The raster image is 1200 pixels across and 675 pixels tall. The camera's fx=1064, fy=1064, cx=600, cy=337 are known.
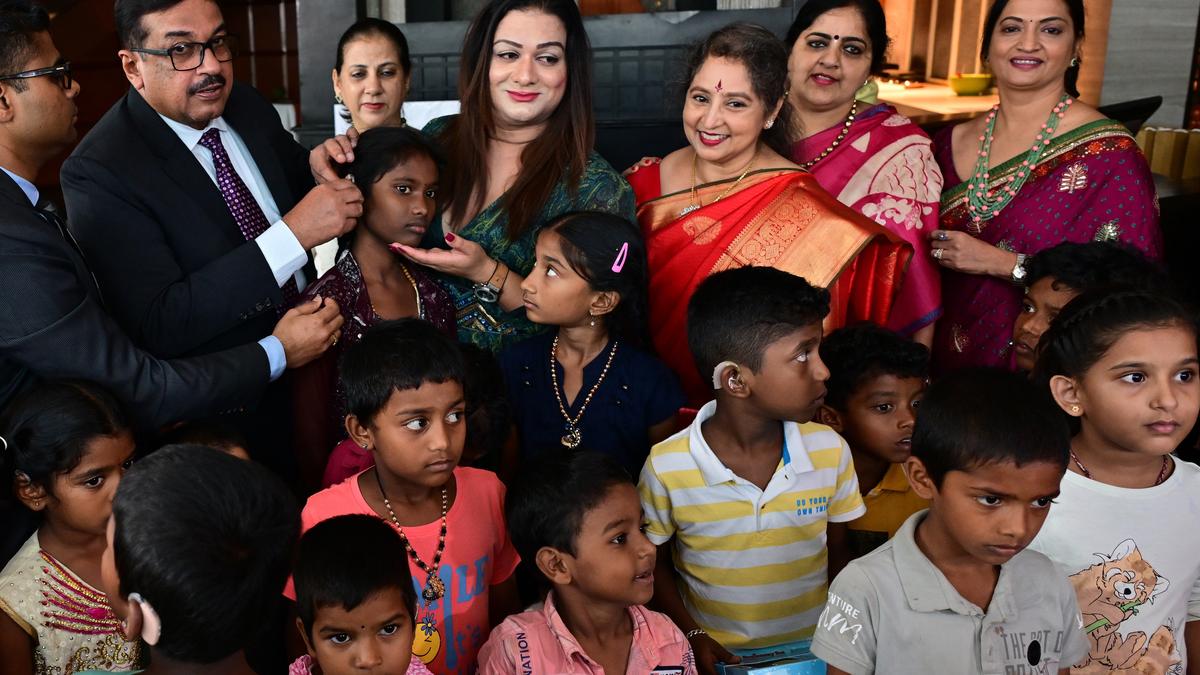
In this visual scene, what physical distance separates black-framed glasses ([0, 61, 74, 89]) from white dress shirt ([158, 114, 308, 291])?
0.23m

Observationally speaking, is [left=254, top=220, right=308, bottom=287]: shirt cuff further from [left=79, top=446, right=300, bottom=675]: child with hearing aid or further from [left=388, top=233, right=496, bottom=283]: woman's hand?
[left=79, top=446, right=300, bottom=675]: child with hearing aid

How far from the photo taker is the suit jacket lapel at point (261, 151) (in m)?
2.60

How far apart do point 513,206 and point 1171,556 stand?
1.59 meters

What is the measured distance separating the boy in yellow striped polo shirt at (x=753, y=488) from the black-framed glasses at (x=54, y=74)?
1.41 m

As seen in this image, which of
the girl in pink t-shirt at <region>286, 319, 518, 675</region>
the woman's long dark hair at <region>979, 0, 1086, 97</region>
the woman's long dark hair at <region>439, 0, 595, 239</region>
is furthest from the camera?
the woman's long dark hair at <region>979, 0, 1086, 97</region>

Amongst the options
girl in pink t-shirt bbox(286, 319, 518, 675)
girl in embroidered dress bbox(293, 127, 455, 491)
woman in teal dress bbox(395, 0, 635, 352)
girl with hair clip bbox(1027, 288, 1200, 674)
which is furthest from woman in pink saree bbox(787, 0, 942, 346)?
girl in pink t-shirt bbox(286, 319, 518, 675)

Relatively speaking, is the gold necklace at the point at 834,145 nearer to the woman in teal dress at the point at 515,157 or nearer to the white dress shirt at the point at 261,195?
the woman in teal dress at the point at 515,157

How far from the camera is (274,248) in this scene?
92.0 inches

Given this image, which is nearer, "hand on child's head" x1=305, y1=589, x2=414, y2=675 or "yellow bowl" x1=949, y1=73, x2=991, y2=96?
"hand on child's head" x1=305, y1=589, x2=414, y2=675

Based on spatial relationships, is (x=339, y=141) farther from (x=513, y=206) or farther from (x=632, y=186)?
(x=632, y=186)

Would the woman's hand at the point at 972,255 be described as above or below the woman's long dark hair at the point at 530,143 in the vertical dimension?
below

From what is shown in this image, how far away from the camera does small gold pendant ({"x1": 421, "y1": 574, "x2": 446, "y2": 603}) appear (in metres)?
1.98

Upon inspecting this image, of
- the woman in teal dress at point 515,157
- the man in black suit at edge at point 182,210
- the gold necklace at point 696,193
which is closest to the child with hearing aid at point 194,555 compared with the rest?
the man in black suit at edge at point 182,210

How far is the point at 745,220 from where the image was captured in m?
2.69
